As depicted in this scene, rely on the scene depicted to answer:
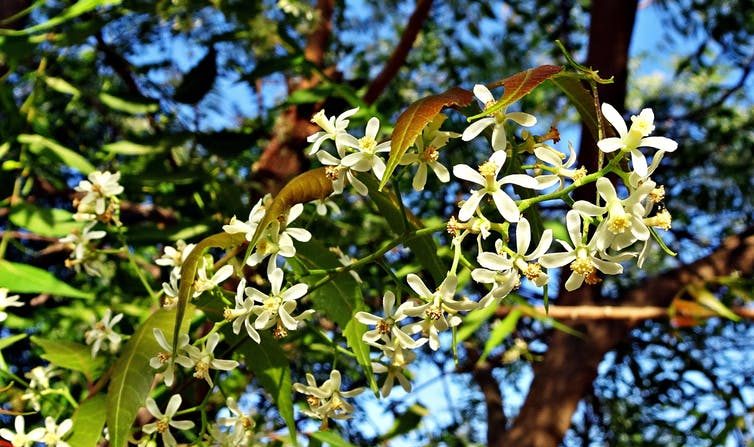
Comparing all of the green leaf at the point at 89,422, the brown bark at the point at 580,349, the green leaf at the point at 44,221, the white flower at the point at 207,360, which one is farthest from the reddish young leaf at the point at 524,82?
the brown bark at the point at 580,349

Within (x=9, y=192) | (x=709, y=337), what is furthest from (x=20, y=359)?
(x=709, y=337)

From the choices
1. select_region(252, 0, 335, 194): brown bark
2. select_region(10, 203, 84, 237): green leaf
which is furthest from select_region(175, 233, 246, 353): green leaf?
select_region(252, 0, 335, 194): brown bark

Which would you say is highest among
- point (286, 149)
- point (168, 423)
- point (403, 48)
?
point (403, 48)

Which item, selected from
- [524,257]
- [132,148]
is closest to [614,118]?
[524,257]

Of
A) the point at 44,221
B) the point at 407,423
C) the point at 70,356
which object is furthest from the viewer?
the point at 407,423

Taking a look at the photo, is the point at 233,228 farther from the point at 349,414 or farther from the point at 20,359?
the point at 20,359

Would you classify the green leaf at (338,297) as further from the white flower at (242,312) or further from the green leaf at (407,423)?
the green leaf at (407,423)

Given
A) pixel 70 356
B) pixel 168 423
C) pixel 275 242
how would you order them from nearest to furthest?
1. pixel 275 242
2. pixel 168 423
3. pixel 70 356

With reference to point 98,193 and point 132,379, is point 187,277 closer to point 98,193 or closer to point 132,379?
point 132,379
